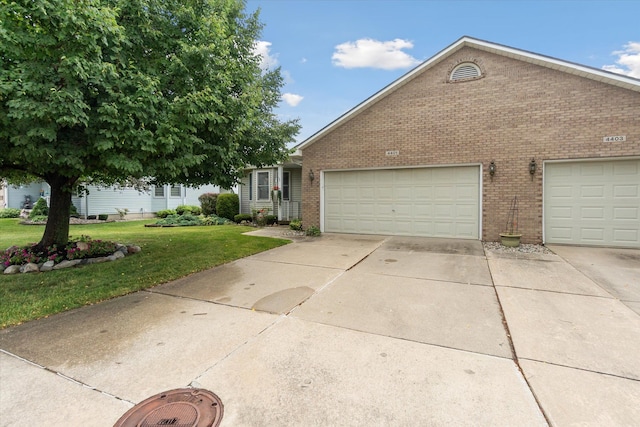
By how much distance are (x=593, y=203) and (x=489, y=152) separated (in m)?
2.94

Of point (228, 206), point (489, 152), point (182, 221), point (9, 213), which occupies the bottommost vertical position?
point (182, 221)

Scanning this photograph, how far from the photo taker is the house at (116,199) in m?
17.1

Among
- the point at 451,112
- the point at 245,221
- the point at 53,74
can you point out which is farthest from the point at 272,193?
the point at 53,74

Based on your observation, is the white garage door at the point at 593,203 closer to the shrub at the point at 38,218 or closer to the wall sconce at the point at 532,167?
the wall sconce at the point at 532,167

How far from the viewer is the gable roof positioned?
7.56 meters

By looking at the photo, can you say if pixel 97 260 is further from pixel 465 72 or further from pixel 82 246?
pixel 465 72

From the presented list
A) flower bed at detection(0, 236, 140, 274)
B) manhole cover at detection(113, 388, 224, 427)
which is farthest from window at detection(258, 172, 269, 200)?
manhole cover at detection(113, 388, 224, 427)

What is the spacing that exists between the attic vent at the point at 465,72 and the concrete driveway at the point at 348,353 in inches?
263

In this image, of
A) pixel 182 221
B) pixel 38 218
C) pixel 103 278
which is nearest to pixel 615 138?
pixel 103 278

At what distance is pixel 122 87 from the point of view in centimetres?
407

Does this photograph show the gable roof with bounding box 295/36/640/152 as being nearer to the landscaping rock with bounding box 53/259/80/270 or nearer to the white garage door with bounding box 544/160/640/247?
the white garage door with bounding box 544/160/640/247

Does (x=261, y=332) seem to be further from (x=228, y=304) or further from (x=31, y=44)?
(x=31, y=44)

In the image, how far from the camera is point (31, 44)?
11.8 ft

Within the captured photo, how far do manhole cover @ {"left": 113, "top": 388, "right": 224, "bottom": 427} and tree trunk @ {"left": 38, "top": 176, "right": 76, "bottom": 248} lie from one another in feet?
21.2
